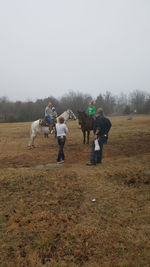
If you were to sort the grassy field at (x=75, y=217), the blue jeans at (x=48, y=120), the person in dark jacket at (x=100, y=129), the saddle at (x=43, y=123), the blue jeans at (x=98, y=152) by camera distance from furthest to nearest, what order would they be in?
1. the blue jeans at (x=48, y=120)
2. the saddle at (x=43, y=123)
3. the blue jeans at (x=98, y=152)
4. the person in dark jacket at (x=100, y=129)
5. the grassy field at (x=75, y=217)

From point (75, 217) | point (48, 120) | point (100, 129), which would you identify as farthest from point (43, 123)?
point (75, 217)

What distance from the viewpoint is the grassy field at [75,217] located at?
3.00m

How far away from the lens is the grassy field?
3.00m

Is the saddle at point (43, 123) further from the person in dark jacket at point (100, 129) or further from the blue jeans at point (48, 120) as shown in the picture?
the person in dark jacket at point (100, 129)

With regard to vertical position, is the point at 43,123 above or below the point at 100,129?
above

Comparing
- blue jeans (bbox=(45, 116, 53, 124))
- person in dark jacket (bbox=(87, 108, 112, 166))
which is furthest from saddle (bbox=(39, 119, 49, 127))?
person in dark jacket (bbox=(87, 108, 112, 166))

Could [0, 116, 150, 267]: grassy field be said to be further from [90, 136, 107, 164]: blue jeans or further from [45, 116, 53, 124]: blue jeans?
[45, 116, 53, 124]: blue jeans

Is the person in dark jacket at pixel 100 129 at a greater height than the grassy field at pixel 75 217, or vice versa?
the person in dark jacket at pixel 100 129

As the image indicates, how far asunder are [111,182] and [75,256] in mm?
2972

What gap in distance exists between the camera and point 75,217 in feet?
13.1

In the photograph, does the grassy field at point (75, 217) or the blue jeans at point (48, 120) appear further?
the blue jeans at point (48, 120)

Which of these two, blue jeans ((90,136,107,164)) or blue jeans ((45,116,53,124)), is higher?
blue jeans ((45,116,53,124))

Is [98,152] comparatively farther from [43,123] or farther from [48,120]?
[48,120]

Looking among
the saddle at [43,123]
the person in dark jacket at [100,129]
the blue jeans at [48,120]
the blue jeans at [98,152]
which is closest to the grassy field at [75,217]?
the blue jeans at [98,152]
